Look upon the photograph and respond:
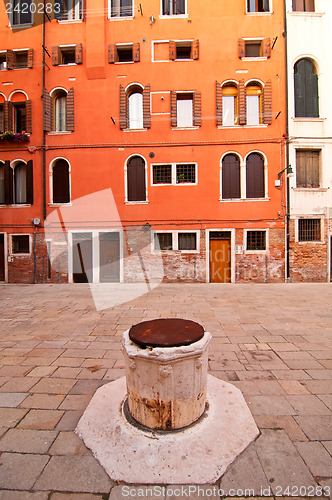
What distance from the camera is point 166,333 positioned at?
109 inches

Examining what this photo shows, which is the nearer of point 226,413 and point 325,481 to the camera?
point 325,481

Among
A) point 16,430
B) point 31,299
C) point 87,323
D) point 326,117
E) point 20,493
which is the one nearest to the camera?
point 20,493

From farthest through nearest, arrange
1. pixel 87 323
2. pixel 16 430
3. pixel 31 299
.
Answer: pixel 31 299 → pixel 87 323 → pixel 16 430

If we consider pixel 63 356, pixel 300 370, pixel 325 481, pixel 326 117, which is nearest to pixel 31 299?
pixel 63 356

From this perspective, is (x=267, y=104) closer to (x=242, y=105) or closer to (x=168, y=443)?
(x=242, y=105)

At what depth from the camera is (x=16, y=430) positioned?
8.72 ft

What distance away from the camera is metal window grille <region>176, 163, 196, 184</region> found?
12.7m

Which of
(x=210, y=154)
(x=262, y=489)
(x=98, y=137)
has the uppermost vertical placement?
(x=98, y=137)

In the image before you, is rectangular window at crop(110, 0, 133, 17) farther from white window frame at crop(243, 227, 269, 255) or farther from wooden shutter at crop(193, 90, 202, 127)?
white window frame at crop(243, 227, 269, 255)

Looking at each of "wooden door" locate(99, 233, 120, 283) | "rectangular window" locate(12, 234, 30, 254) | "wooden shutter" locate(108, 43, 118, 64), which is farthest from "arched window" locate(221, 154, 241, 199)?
"rectangular window" locate(12, 234, 30, 254)

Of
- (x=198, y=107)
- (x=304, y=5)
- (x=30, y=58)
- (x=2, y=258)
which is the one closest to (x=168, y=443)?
(x=198, y=107)

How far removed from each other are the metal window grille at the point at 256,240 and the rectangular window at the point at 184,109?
20.0 feet

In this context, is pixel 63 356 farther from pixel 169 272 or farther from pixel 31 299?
pixel 169 272

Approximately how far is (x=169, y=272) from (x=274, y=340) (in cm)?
781
